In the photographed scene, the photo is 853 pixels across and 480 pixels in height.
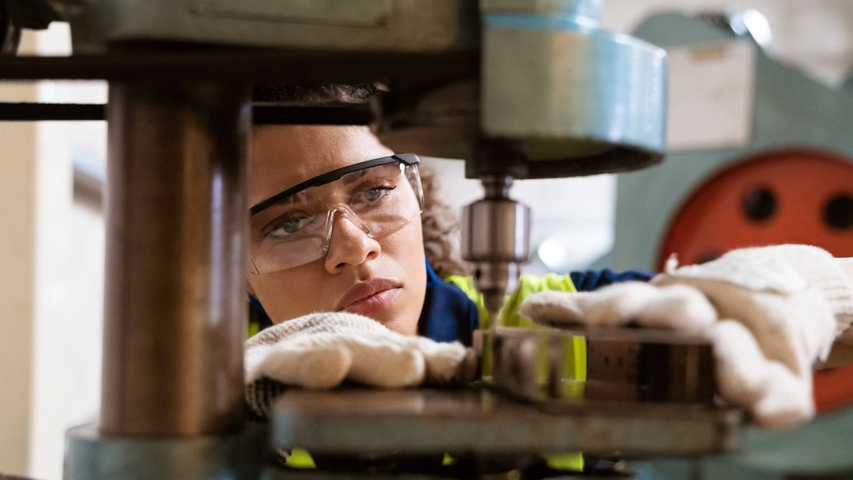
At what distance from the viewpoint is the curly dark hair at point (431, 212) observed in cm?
102

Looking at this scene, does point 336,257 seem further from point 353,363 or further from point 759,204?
point 759,204

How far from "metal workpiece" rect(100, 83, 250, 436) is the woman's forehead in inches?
19.7

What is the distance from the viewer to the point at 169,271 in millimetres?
516

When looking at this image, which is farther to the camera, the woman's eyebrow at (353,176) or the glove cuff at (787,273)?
the woman's eyebrow at (353,176)

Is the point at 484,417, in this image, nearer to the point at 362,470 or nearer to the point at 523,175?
the point at 362,470

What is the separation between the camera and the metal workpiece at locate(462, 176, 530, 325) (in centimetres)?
56

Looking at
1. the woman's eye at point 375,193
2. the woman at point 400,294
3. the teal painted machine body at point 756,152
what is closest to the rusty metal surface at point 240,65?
the woman at point 400,294

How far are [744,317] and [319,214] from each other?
708mm

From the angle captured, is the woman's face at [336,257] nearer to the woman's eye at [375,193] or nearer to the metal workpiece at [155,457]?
the woman's eye at [375,193]

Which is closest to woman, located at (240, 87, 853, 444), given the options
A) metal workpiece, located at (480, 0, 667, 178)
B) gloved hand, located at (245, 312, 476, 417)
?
gloved hand, located at (245, 312, 476, 417)

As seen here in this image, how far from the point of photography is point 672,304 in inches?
19.3

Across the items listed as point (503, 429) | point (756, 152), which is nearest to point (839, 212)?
point (756, 152)

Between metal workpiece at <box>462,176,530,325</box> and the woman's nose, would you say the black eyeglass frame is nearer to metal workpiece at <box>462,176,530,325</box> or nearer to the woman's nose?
the woman's nose

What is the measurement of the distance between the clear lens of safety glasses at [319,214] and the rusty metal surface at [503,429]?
657 mm
